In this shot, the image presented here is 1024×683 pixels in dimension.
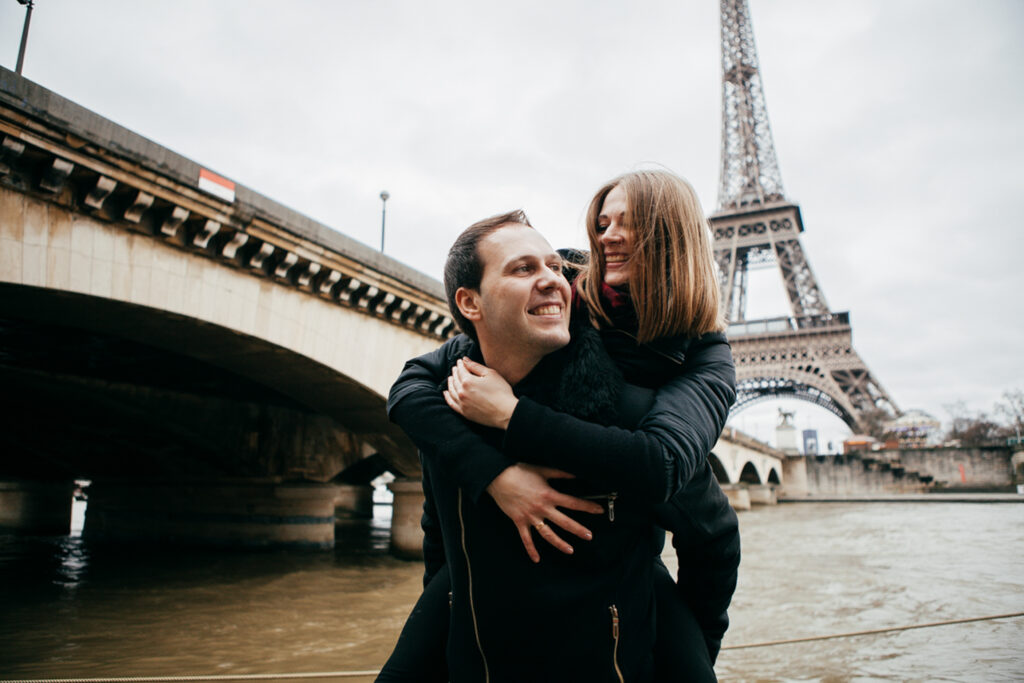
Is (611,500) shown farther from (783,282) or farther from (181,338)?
(783,282)

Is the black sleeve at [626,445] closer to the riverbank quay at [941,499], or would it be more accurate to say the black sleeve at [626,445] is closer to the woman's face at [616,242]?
the woman's face at [616,242]

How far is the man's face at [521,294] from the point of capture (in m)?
1.67

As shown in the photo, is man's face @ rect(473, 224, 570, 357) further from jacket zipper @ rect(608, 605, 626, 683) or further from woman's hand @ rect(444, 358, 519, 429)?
jacket zipper @ rect(608, 605, 626, 683)

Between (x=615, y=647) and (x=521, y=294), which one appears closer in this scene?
(x=615, y=647)

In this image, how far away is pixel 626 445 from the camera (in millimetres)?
1402

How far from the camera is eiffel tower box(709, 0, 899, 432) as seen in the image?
41125 millimetres

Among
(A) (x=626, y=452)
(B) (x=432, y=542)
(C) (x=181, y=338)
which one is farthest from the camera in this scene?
(C) (x=181, y=338)

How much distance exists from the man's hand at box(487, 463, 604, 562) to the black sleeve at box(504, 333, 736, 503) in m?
0.04

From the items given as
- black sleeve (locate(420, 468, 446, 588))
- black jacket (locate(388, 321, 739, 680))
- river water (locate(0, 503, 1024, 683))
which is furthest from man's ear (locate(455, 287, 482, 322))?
river water (locate(0, 503, 1024, 683))

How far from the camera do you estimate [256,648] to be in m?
6.55

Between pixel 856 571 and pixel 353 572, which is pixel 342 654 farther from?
pixel 856 571

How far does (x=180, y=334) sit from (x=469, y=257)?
817 cm

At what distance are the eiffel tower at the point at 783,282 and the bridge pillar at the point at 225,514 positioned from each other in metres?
27.7

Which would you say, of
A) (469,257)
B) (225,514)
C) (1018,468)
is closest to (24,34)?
(469,257)
